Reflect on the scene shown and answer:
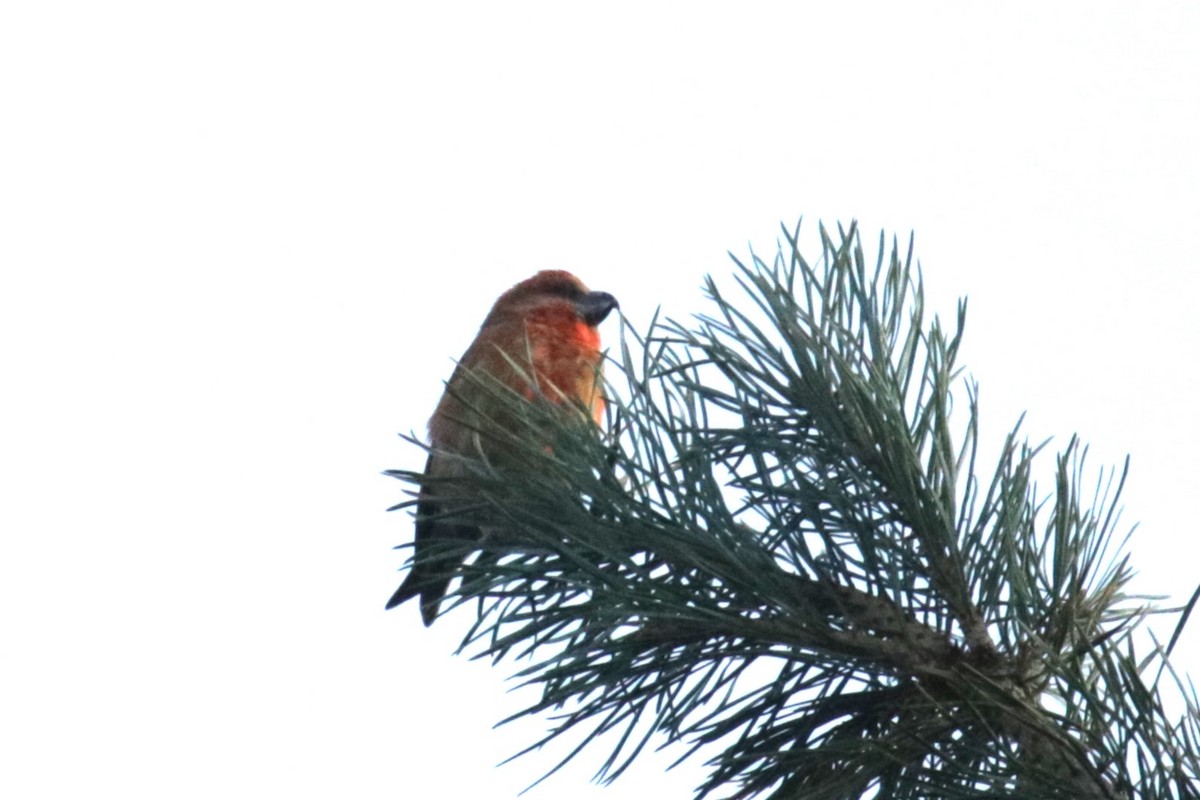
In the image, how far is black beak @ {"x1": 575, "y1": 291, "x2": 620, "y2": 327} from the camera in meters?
4.00

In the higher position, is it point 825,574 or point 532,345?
point 532,345

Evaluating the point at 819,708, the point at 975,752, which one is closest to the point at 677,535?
the point at 819,708

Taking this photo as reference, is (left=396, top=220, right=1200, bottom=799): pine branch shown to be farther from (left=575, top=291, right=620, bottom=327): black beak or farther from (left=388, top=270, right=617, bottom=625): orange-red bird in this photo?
(left=575, top=291, right=620, bottom=327): black beak

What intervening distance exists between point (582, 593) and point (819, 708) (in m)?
0.28

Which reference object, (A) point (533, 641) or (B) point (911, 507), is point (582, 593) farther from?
(B) point (911, 507)

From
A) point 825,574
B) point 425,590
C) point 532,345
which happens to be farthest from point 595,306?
point 825,574

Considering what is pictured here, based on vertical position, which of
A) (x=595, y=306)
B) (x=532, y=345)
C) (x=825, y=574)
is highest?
(x=595, y=306)

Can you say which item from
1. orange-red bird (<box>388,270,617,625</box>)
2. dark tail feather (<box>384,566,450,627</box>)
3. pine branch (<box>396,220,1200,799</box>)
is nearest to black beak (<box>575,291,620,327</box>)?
orange-red bird (<box>388,270,617,625</box>)

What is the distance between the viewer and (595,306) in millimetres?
4031

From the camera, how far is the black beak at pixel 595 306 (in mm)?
4000

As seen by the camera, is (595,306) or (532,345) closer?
(532,345)

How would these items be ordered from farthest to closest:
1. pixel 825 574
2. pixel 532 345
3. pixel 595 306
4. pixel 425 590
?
pixel 595 306 → pixel 532 345 → pixel 425 590 → pixel 825 574

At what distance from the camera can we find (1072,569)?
1.38 m

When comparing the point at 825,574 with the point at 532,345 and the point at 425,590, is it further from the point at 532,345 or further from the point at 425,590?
the point at 532,345
